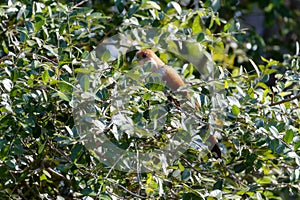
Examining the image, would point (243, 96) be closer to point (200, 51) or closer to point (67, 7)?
point (200, 51)

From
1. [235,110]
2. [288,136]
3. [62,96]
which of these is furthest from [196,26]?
[62,96]

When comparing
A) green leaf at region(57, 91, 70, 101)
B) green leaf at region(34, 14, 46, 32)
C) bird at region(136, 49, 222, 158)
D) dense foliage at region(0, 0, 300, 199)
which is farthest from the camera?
bird at region(136, 49, 222, 158)

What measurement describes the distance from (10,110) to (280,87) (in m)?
0.98

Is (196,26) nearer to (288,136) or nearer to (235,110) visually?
(235,110)

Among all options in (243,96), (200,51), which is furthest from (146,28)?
(243,96)

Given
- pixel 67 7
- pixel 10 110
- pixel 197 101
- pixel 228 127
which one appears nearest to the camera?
pixel 10 110

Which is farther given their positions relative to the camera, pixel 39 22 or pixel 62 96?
pixel 39 22

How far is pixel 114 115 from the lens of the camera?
6.36ft

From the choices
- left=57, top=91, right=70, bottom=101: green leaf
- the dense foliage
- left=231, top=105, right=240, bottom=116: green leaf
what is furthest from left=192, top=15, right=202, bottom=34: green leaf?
left=57, top=91, right=70, bottom=101: green leaf

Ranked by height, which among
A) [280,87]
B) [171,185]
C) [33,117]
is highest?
[33,117]

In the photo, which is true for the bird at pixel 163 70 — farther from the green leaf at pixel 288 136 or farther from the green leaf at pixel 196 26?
the green leaf at pixel 288 136

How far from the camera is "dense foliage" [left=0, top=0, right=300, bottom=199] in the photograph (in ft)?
6.50

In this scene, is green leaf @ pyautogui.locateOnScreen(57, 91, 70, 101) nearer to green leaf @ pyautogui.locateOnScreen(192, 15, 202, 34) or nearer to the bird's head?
the bird's head

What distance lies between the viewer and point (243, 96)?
7.30ft
